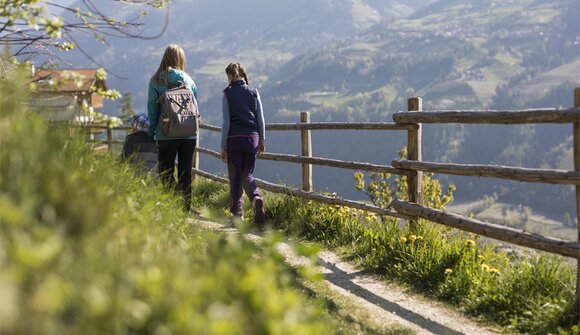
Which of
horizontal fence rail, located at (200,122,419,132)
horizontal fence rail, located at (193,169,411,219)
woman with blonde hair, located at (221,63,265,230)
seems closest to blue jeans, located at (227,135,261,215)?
woman with blonde hair, located at (221,63,265,230)

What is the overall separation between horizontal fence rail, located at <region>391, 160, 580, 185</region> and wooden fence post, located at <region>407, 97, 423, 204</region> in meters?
0.11

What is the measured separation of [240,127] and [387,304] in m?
2.81

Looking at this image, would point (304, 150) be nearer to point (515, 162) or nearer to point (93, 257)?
point (93, 257)

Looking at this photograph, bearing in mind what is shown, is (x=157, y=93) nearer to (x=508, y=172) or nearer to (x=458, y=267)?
(x=458, y=267)

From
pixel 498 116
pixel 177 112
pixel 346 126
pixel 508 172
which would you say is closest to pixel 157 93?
pixel 177 112

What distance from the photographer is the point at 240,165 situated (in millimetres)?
7113

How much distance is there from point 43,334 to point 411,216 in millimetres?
5088

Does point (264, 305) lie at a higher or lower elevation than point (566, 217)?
higher

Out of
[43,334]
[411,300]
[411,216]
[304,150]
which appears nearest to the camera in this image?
[43,334]

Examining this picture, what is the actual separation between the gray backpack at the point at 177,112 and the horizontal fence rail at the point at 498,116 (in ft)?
7.25

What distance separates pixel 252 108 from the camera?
22.8 feet

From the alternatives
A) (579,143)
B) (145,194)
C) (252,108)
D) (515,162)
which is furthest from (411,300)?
(515,162)

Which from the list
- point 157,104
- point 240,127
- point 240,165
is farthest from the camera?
point 240,165

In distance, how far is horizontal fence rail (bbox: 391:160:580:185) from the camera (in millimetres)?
4371
